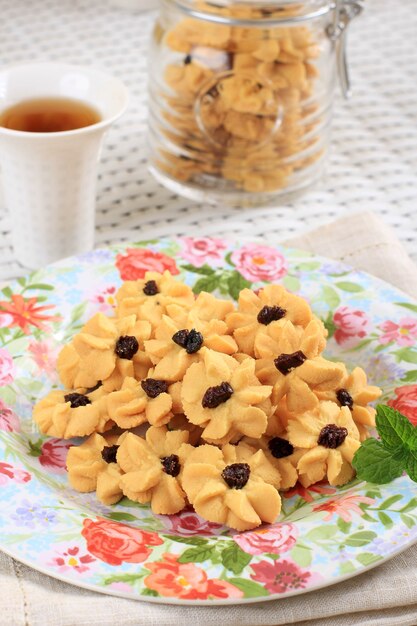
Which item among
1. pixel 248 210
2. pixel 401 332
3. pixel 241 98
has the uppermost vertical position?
pixel 241 98

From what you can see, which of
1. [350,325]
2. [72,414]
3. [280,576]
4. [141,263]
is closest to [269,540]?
[280,576]

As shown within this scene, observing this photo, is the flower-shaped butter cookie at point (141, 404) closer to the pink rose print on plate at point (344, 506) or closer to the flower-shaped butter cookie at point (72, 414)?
the flower-shaped butter cookie at point (72, 414)

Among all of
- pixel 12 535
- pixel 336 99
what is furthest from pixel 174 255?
pixel 336 99

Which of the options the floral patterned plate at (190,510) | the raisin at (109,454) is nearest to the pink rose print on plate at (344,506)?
the floral patterned plate at (190,510)

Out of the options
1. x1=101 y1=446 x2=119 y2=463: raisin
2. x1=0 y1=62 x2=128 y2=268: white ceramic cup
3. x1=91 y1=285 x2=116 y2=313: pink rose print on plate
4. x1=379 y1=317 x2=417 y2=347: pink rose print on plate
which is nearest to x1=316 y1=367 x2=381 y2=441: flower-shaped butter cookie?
x1=379 y1=317 x2=417 y2=347: pink rose print on plate

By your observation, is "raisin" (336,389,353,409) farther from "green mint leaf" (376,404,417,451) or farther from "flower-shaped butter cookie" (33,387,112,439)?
"flower-shaped butter cookie" (33,387,112,439)

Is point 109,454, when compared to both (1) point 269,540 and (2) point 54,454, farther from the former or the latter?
(1) point 269,540
